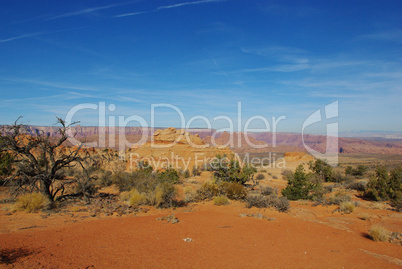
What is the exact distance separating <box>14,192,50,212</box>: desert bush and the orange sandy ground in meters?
0.41


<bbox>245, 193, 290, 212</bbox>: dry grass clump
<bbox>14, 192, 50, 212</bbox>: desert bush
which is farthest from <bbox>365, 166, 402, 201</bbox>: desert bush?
<bbox>14, 192, 50, 212</bbox>: desert bush

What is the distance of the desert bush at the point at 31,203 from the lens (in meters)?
8.22

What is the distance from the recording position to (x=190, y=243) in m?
5.79

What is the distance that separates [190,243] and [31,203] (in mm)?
6570

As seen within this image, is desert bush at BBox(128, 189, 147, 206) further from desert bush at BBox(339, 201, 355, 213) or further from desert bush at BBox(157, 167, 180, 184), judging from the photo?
desert bush at BBox(339, 201, 355, 213)

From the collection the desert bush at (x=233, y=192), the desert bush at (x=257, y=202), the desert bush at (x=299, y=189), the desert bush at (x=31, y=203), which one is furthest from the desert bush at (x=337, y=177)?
the desert bush at (x=31, y=203)

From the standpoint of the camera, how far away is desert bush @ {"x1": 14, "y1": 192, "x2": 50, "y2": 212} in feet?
27.0

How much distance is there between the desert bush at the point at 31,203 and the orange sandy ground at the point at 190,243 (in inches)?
16.3

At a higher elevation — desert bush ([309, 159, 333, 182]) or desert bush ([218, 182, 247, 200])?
desert bush ([218, 182, 247, 200])

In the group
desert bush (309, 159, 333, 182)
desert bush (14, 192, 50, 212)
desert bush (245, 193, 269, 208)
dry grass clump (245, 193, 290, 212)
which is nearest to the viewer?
desert bush (14, 192, 50, 212)

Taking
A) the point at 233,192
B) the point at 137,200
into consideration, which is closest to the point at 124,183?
the point at 137,200

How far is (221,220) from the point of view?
8.09 metres

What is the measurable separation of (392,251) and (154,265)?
598cm

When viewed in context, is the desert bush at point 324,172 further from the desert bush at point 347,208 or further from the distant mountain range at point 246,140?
the distant mountain range at point 246,140
